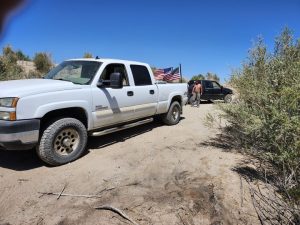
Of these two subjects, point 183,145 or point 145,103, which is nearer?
point 183,145

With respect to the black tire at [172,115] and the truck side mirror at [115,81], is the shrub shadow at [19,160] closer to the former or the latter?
the truck side mirror at [115,81]

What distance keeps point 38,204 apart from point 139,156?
252cm

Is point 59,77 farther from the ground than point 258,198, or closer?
farther from the ground

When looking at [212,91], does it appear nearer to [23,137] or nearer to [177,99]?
[177,99]

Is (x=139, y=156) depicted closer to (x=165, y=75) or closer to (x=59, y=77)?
(x=59, y=77)

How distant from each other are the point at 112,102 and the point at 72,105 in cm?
113

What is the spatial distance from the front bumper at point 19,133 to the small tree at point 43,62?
69.5 ft

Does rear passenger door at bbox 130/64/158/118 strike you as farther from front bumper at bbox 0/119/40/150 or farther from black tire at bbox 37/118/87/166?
front bumper at bbox 0/119/40/150

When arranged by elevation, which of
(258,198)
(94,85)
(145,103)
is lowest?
(258,198)

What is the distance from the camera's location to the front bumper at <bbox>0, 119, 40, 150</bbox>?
464cm

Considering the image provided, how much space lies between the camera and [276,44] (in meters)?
6.54

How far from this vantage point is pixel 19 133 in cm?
471

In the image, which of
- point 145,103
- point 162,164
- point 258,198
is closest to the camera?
point 258,198

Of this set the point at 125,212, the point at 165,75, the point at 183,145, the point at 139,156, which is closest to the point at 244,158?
the point at 183,145
